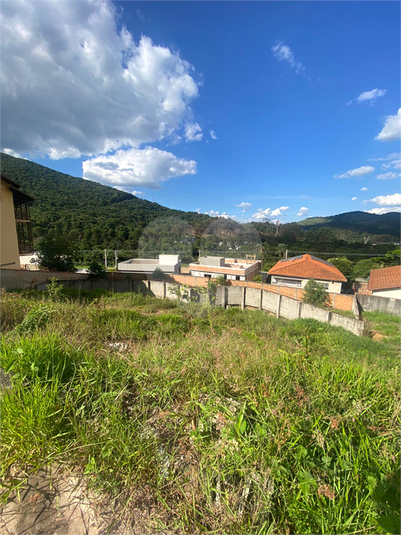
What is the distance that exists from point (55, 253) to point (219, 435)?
1540cm

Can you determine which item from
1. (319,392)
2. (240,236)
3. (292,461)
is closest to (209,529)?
(292,461)

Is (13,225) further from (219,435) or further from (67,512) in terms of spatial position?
(219,435)

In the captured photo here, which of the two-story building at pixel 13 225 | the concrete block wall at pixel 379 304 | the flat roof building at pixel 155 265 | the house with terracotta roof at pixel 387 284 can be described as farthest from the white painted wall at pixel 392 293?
the two-story building at pixel 13 225

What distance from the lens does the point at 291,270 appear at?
1945cm

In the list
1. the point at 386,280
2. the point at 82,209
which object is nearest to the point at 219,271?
the point at 386,280

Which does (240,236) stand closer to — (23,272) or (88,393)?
(23,272)

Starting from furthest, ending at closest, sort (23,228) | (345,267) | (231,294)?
1. (345,267)
2. (231,294)
3. (23,228)

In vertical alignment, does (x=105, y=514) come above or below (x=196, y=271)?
above

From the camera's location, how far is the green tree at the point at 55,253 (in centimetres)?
1358

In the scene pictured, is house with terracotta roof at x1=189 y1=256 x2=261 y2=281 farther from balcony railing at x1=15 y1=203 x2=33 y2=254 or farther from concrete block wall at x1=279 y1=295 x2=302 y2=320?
balcony railing at x1=15 y1=203 x2=33 y2=254

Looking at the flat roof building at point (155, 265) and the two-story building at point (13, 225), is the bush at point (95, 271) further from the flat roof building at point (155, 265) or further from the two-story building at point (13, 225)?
the flat roof building at point (155, 265)

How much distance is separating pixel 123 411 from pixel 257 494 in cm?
88

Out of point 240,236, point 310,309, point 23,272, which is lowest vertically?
point 310,309

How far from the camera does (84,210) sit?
32219 millimetres
